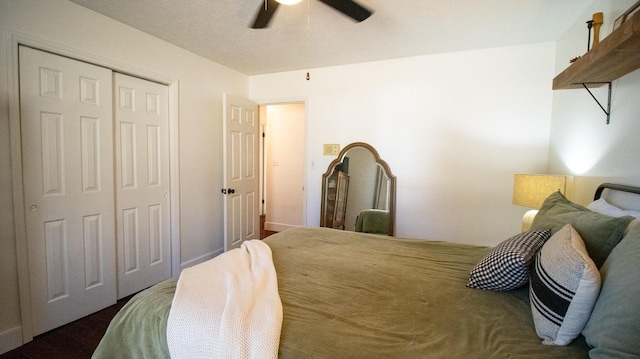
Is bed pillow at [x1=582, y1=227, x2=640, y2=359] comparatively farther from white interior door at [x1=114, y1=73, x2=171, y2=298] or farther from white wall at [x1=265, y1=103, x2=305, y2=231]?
white wall at [x1=265, y1=103, x2=305, y2=231]

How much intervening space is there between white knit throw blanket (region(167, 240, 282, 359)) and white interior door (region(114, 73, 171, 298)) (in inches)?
66.5

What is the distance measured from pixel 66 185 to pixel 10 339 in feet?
3.44

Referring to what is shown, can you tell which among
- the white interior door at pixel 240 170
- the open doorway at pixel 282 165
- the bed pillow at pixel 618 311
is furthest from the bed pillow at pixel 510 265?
the open doorway at pixel 282 165

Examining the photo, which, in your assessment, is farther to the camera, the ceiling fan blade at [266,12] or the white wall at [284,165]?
the white wall at [284,165]

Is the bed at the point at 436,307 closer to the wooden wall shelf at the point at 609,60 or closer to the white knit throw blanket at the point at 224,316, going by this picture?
the white knit throw blanket at the point at 224,316

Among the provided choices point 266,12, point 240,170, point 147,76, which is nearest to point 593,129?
point 266,12

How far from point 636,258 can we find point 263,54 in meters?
3.12

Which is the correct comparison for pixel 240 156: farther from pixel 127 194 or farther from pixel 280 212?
pixel 280 212

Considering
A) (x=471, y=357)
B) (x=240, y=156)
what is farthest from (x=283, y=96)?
(x=471, y=357)

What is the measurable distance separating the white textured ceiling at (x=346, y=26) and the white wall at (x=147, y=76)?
0.14 meters

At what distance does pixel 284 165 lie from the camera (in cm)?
492

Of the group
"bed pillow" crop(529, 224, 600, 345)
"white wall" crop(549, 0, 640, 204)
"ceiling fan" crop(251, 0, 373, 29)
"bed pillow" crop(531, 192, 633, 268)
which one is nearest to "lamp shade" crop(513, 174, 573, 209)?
"white wall" crop(549, 0, 640, 204)

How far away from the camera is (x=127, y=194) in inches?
99.6

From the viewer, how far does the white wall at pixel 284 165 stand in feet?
15.7
